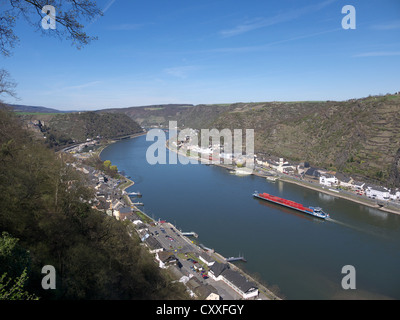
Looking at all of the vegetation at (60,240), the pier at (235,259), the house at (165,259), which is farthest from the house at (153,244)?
the vegetation at (60,240)

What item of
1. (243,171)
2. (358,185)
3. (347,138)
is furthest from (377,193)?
(243,171)

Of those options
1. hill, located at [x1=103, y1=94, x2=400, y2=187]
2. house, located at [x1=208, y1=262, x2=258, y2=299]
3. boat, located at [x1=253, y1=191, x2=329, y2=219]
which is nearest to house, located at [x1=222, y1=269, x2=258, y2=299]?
house, located at [x1=208, y1=262, x2=258, y2=299]

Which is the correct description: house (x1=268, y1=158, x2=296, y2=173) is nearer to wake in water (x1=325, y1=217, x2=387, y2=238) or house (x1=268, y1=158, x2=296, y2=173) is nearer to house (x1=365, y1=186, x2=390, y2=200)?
house (x1=365, y1=186, x2=390, y2=200)

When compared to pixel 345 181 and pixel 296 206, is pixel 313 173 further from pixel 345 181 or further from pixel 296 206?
pixel 296 206
